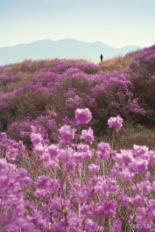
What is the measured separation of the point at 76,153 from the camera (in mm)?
4285

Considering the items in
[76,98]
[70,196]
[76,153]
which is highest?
[76,153]

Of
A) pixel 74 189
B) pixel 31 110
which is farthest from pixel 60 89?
pixel 74 189

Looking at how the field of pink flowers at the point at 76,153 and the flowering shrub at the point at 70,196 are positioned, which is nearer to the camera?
the flowering shrub at the point at 70,196

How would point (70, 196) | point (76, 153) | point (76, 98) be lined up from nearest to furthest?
point (76, 153), point (70, 196), point (76, 98)

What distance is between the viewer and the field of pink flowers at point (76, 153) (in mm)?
3865

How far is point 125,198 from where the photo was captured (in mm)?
4320

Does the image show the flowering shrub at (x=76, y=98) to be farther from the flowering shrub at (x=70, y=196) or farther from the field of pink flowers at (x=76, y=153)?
the flowering shrub at (x=70, y=196)

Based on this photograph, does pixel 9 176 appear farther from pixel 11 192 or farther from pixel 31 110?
pixel 31 110

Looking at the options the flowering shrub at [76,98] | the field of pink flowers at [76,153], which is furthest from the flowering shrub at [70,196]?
→ the flowering shrub at [76,98]

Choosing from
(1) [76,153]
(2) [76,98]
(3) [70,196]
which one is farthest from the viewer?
(2) [76,98]

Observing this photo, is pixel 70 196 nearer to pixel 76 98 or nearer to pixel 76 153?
pixel 76 153

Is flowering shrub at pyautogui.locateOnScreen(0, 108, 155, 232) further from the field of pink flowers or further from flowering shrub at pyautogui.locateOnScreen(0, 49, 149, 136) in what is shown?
flowering shrub at pyautogui.locateOnScreen(0, 49, 149, 136)

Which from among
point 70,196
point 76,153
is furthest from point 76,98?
point 76,153

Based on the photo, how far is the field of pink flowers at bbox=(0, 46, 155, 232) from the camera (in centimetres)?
387
